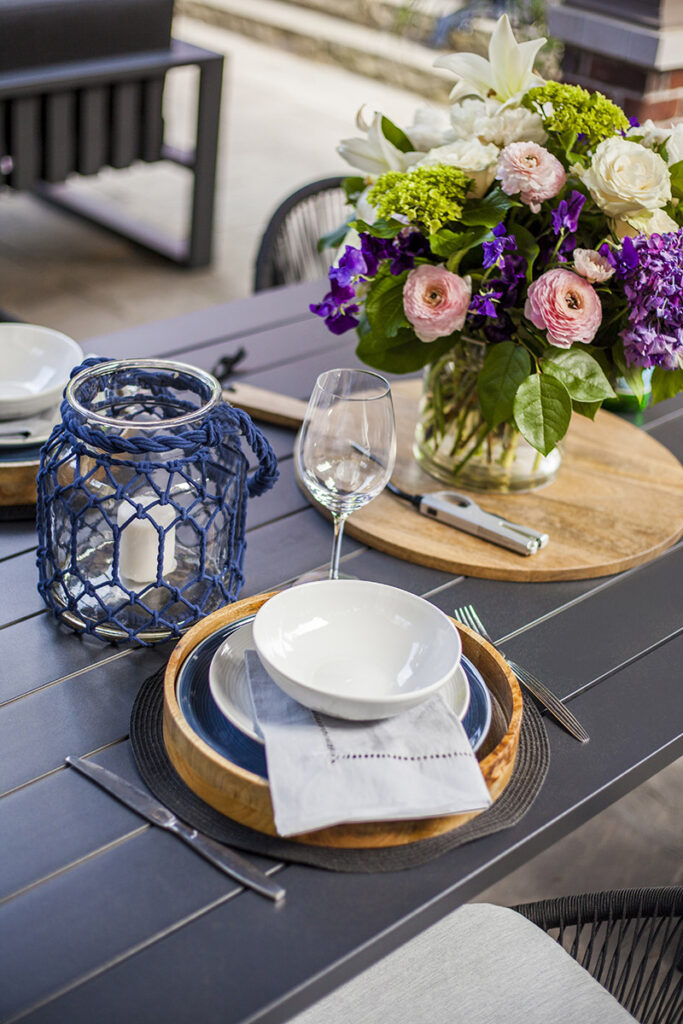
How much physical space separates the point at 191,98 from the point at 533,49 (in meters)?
5.43

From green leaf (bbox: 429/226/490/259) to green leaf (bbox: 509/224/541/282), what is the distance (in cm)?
4

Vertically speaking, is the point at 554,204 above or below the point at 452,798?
above

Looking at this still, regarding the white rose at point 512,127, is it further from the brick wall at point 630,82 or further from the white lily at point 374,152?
the brick wall at point 630,82

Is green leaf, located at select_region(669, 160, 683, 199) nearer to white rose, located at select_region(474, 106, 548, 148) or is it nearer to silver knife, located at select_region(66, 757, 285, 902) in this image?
white rose, located at select_region(474, 106, 548, 148)

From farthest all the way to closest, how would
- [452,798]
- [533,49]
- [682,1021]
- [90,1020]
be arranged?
[533,49] < [682,1021] < [452,798] < [90,1020]

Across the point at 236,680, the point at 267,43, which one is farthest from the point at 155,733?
the point at 267,43

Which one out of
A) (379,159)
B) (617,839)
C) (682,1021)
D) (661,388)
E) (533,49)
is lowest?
(617,839)

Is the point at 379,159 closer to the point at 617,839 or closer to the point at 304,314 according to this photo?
the point at 304,314

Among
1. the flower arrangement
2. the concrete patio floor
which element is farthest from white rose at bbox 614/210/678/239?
the concrete patio floor

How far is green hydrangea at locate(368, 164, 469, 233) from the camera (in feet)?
3.64

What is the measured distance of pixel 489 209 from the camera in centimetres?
116

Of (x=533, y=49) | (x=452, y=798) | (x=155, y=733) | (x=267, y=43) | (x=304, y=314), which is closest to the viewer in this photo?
(x=452, y=798)

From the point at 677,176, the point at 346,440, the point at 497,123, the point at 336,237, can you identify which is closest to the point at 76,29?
the point at 336,237

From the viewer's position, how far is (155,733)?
3.04ft
